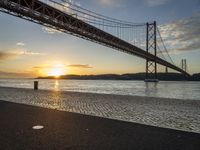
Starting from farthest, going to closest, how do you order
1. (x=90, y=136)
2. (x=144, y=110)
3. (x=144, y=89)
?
(x=144, y=89)
(x=144, y=110)
(x=90, y=136)

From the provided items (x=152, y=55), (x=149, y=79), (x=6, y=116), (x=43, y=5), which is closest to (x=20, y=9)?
(x=43, y=5)

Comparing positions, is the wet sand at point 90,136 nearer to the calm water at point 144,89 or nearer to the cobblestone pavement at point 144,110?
the cobblestone pavement at point 144,110

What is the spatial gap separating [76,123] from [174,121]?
2.99 m

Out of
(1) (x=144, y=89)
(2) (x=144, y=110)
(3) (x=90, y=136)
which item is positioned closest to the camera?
(3) (x=90, y=136)

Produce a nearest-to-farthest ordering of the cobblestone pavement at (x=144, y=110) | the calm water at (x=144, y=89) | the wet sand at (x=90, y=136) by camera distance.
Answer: the wet sand at (x=90, y=136) < the cobblestone pavement at (x=144, y=110) < the calm water at (x=144, y=89)

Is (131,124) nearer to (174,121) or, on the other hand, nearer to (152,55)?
(174,121)

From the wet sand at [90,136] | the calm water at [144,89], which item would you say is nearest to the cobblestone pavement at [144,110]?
the wet sand at [90,136]

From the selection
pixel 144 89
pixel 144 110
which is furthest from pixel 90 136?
A: pixel 144 89

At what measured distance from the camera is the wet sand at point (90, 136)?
544cm

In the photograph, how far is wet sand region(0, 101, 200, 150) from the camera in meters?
5.44

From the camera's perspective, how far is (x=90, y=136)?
6238 mm

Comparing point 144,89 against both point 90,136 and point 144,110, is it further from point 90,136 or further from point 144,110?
point 90,136

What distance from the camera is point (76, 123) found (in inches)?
308

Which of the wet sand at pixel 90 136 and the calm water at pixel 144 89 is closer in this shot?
the wet sand at pixel 90 136
